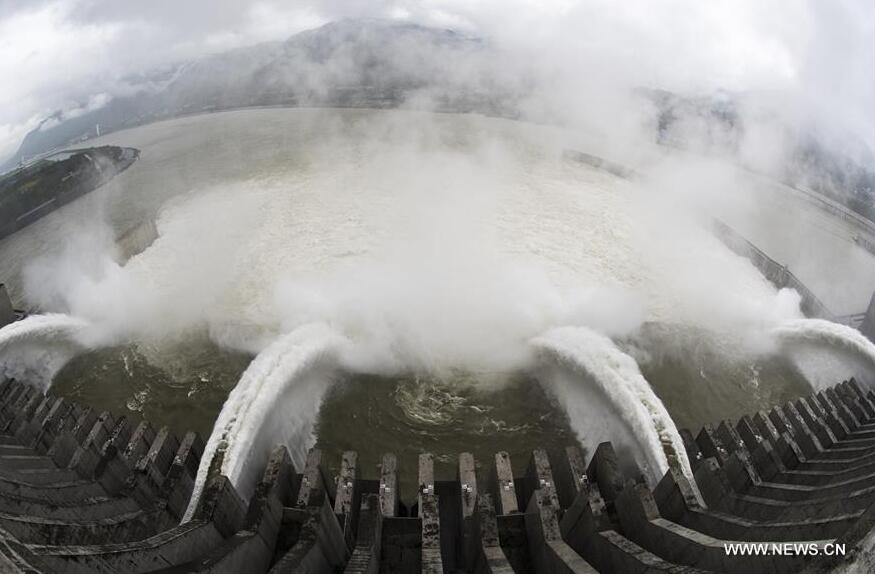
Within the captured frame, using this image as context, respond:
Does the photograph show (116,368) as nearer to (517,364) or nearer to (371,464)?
(371,464)

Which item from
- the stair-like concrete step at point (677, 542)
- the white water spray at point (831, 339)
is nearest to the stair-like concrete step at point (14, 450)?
the stair-like concrete step at point (677, 542)

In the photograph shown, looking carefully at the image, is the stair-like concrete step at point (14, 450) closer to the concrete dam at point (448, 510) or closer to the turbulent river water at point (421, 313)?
the concrete dam at point (448, 510)

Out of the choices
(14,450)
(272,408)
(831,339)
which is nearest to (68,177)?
(14,450)

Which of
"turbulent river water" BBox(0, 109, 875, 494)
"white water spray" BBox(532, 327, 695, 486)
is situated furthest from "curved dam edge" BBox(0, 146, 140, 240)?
"white water spray" BBox(532, 327, 695, 486)

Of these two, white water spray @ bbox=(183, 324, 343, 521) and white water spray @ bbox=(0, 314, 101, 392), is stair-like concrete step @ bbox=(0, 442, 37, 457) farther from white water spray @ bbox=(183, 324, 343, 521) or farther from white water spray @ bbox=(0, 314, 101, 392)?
white water spray @ bbox=(0, 314, 101, 392)

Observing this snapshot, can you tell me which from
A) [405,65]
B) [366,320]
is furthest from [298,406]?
[405,65]

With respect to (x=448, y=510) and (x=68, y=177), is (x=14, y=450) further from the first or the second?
(x=68, y=177)
